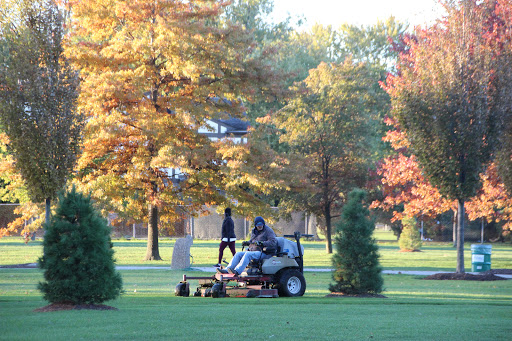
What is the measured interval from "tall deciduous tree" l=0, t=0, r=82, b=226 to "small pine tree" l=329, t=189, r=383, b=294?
9.13 metres

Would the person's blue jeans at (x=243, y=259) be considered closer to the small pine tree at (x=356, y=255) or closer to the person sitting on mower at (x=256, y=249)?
the person sitting on mower at (x=256, y=249)

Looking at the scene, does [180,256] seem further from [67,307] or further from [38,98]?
[67,307]

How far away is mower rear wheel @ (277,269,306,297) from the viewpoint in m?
15.0

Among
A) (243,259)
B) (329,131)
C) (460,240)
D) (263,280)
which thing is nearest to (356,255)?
(263,280)

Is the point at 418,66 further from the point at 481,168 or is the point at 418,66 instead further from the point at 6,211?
the point at 6,211

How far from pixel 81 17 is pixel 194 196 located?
8.58 meters

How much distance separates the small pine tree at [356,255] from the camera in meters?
14.9

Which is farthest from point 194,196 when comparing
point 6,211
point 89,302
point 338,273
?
point 6,211

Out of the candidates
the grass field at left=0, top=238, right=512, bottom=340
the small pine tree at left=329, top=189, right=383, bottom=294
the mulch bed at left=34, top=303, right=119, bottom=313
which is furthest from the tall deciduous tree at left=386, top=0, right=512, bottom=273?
the mulch bed at left=34, top=303, right=119, bottom=313

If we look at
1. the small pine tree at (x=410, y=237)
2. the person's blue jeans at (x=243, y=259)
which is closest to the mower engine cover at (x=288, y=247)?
the person's blue jeans at (x=243, y=259)

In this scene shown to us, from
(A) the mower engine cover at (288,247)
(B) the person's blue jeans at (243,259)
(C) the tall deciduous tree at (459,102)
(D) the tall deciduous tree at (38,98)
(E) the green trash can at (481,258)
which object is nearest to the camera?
(B) the person's blue jeans at (243,259)

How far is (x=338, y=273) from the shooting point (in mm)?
15102

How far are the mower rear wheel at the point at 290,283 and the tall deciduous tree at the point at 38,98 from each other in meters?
8.30

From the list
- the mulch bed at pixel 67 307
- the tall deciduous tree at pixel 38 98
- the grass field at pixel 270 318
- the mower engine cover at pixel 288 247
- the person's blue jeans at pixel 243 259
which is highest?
the tall deciduous tree at pixel 38 98
